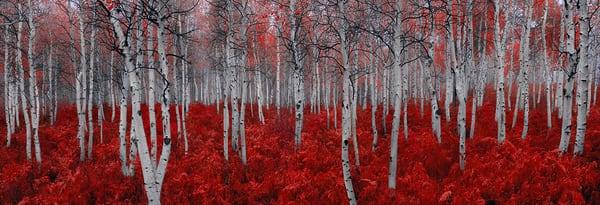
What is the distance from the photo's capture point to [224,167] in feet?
35.8

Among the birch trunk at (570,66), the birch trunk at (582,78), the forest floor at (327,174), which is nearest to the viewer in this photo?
the forest floor at (327,174)

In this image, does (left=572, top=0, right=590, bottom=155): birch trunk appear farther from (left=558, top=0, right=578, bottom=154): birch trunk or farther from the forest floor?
the forest floor

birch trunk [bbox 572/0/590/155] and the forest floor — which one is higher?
birch trunk [bbox 572/0/590/155]

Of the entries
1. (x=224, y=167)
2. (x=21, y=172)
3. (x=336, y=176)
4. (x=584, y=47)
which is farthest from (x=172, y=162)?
(x=584, y=47)

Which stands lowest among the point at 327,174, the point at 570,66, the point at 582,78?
the point at 327,174

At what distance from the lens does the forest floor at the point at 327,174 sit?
325 inches

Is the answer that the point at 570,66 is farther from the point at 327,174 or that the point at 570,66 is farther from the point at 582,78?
the point at 327,174

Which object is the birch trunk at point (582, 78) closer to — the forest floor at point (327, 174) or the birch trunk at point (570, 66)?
the birch trunk at point (570, 66)

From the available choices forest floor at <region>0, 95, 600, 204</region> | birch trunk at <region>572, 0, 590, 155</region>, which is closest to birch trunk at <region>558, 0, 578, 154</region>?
birch trunk at <region>572, 0, 590, 155</region>

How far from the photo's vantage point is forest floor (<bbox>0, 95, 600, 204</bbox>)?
27.1ft

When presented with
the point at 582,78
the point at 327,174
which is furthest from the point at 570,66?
the point at 327,174

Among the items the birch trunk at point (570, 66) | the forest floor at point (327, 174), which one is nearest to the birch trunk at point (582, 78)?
the birch trunk at point (570, 66)

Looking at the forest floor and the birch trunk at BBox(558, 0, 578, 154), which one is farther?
the birch trunk at BBox(558, 0, 578, 154)

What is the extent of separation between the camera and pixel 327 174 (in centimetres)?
981
